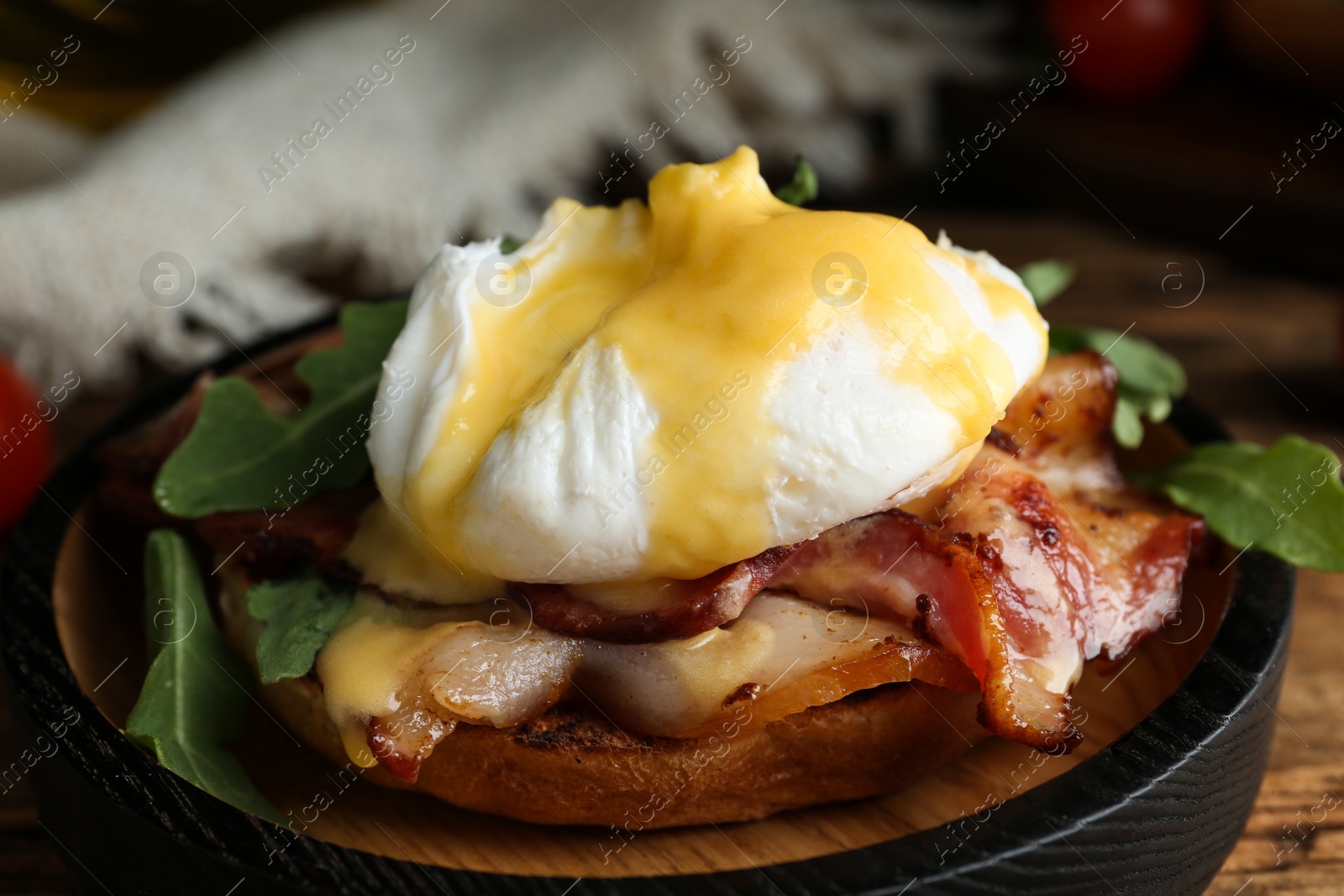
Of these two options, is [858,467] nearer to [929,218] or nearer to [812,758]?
[812,758]

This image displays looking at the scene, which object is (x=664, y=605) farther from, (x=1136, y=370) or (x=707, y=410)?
(x=1136, y=370)

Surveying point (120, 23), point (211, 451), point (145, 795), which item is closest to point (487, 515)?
point (145, 795)

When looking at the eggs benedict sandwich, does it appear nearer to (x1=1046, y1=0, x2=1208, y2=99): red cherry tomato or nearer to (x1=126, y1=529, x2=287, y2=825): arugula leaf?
(x1=126, y1=529, x2=287, y2=825): arugula leaf

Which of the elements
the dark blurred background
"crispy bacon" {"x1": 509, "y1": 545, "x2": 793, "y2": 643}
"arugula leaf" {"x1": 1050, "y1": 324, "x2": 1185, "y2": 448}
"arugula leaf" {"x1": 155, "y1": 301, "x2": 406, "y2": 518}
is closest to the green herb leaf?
"arugula leaf" {"x1": 1050, "y1": 324, "x2": 1185, "y2": 448}

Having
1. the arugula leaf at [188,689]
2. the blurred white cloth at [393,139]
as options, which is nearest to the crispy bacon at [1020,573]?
Answer: the arugula leaf at [188,689]

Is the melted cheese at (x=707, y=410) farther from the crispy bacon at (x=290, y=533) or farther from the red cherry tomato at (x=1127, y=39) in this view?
the red cherry tomato at (x=1127, y=39)

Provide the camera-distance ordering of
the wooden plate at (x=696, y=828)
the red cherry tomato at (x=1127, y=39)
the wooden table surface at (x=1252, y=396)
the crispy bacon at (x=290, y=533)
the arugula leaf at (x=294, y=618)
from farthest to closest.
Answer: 1. the red cherry tomato at (x=1127, y=39)
2. the wooden table surface at (x=1252, y=396)
3. the crispy bacon at (x=290, y=533)
4. the arugula leaf at (x=294, y=618)
5. the wooden plate at (x=696, y=828)
